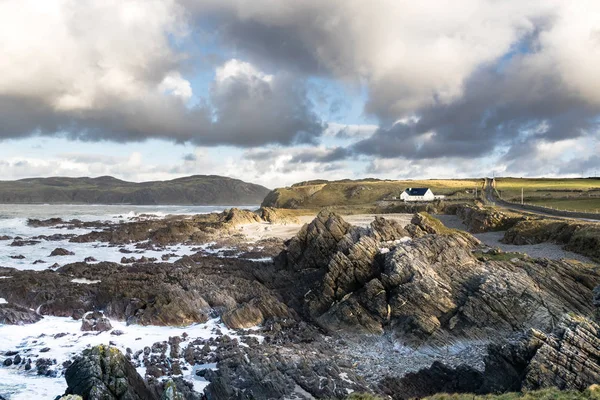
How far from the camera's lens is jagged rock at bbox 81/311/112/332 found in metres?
21.0

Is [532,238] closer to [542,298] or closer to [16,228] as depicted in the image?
[542,298]

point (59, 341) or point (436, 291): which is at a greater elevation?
point (436, 291)

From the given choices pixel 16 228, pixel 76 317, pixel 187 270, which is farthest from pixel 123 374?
pixel 16 228

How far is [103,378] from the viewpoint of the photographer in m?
11.9

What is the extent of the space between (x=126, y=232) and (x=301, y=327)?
136 feet

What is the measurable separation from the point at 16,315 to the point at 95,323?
13.8 feet

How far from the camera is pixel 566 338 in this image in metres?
13.7

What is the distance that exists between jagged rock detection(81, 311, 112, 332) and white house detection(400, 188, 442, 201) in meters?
97.3

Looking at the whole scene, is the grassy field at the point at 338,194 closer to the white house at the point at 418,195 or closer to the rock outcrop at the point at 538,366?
the white house at the point at 418,195

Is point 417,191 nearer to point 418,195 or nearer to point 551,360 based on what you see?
point 418,195

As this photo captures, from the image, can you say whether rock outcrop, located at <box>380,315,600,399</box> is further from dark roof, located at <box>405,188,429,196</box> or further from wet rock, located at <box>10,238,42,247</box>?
dark roof, located at <box>405,188,429,196</box>

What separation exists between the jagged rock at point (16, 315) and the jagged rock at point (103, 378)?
11.8 meters

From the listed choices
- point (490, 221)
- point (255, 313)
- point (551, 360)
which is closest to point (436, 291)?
point (551, 360)

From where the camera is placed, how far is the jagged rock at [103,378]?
450 inches
